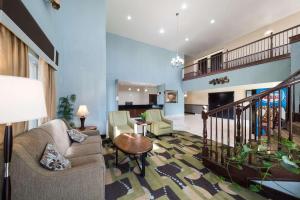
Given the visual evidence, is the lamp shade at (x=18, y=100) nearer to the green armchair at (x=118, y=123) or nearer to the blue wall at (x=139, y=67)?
the green armchair at (x=118, y=123)

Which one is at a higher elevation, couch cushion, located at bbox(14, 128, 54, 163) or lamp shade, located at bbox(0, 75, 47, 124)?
lamp shade, located at bbox(0, 75, 47, 124)

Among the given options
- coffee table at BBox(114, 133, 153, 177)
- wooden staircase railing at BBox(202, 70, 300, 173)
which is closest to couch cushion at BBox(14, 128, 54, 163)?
coffee table at BBox(114, 133, 153, 177)

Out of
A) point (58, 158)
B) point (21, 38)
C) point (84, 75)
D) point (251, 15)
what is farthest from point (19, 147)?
point (251, 15)

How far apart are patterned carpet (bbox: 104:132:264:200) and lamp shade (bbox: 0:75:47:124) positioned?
61.4 inches

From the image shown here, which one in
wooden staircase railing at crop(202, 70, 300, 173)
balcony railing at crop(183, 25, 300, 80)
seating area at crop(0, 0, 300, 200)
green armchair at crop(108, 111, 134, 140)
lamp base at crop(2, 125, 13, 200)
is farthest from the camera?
balcony railing at crop(183, 25, 300, 80)

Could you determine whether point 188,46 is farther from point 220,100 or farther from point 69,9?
point 69,9

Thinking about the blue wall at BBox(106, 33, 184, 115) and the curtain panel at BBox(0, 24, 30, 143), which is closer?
the curtain panel at BBox(0, 24, 30, 143)

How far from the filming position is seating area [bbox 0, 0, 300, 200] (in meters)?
1.34

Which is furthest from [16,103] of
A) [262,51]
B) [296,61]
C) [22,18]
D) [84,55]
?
[262,51]

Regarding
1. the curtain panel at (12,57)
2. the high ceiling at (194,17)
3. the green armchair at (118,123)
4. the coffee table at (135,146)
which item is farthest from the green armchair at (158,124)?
the high ceiling at (194,17)

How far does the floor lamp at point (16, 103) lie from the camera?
849 mm

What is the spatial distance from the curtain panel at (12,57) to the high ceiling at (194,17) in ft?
14.9

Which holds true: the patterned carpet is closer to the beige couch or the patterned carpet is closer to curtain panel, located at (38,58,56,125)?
the beige couch

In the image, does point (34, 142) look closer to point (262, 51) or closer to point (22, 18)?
point (22, 18)
